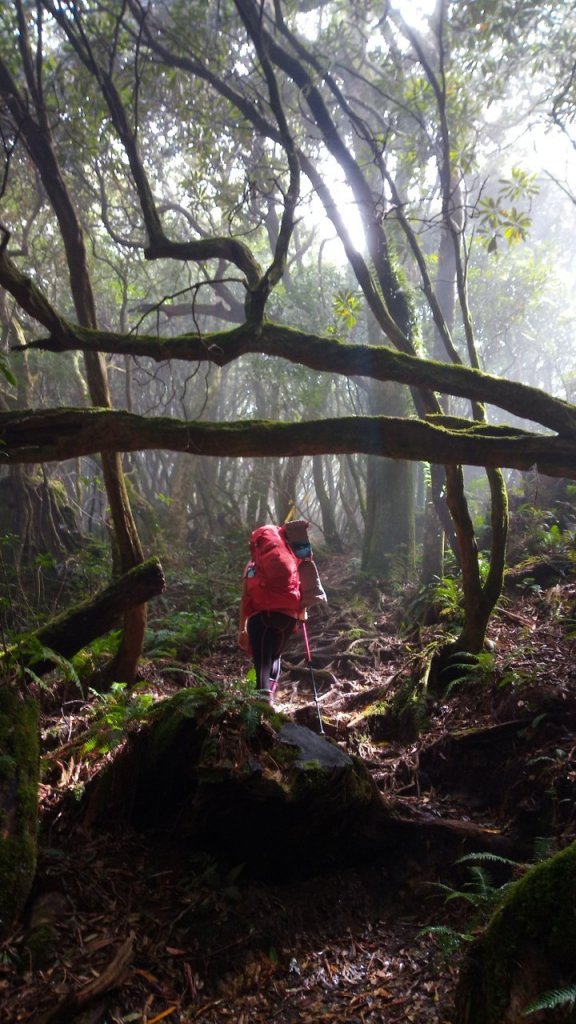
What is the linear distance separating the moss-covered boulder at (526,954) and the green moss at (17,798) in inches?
70.3

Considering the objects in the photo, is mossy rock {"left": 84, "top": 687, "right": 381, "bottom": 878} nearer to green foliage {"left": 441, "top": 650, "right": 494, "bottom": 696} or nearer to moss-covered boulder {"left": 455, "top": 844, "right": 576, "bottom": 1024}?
moss-covered boulder {"left": 455, "top": 844, "right": 576, "bottom": 1024}

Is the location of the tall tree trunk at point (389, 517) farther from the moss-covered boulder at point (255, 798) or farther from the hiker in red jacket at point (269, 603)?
the moss-covered boulder at point (255, 798)

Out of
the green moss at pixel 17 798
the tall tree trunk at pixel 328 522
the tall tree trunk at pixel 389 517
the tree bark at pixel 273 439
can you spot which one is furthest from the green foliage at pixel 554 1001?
the tall tree trunk at pixel 328 522

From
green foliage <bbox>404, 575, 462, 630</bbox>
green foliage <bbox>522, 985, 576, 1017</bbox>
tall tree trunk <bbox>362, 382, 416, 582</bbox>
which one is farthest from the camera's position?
A: tall tree trunk <bbox>362, 382, 416, 582</bbox>

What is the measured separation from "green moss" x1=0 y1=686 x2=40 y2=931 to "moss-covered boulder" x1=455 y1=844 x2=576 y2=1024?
1.79 meters

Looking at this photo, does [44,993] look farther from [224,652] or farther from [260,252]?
[260,252]

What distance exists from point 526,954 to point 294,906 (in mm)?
1556

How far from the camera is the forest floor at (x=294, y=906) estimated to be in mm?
2547

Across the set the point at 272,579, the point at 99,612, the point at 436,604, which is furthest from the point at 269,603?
the point at 436,604

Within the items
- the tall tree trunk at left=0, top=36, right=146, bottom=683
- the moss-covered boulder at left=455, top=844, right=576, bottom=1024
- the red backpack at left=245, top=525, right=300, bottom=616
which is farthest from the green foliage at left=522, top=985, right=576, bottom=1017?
the tall tree trunk at left=0, top=36, right=146, bottom=683

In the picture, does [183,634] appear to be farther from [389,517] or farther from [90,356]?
[389,517]

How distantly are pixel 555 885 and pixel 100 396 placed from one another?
493 cm

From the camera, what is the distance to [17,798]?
296 centimetres

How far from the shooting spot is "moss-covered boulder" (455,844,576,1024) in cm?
187
